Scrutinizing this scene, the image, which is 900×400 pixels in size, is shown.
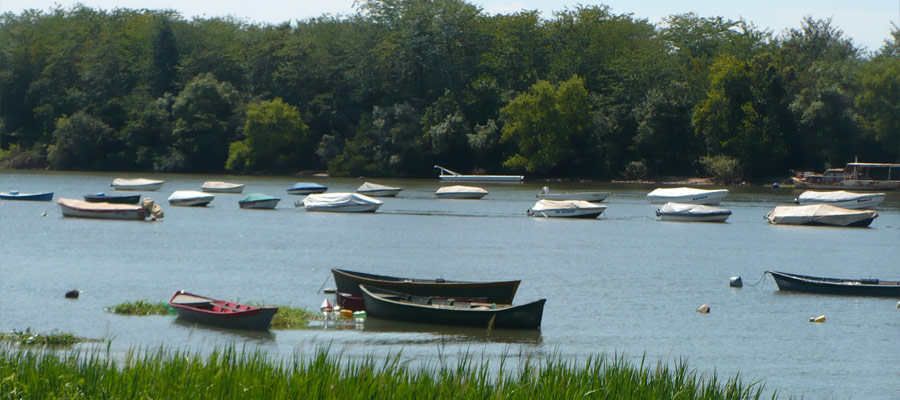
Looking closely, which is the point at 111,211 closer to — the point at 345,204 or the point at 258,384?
the point at 345,204

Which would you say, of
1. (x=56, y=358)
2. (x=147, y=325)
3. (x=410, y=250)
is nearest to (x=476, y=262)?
(x=410, y=250)

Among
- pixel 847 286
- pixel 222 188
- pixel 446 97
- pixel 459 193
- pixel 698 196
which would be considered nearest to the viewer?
pixel 847 286

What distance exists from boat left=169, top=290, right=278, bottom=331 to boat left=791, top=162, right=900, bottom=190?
269ft

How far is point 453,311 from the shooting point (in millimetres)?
26625

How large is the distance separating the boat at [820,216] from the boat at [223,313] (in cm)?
4827

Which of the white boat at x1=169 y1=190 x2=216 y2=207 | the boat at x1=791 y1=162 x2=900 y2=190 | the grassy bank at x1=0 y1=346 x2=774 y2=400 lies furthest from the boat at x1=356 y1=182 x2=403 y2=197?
the grassy bank at x1=0 y1=346 x2=774 y2=400

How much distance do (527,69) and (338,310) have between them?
314 feet

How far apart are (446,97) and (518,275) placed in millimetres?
78970

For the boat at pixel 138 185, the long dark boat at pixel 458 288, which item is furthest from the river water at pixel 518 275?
the boat at pixel 138 185

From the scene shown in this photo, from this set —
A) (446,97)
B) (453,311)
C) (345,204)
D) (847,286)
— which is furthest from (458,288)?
(446,97)

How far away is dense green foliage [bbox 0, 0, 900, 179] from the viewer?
106188 millimetres

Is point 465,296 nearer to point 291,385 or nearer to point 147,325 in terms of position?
point 147,325

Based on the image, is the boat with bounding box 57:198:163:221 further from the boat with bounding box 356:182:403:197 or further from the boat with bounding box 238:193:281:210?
the boat with bounding box 356:182:403:197

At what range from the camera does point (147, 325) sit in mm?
26469
